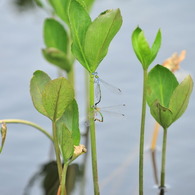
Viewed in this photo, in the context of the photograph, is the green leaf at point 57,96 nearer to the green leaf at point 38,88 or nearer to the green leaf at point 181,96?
the green leaf at point 38,88

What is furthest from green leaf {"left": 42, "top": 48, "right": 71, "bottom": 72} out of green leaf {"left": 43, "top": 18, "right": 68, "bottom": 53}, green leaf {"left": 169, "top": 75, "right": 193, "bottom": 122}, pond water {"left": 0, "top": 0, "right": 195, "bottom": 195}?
green leaf {"left": 169, "top": 75, "right": 193, "bottom": 122}

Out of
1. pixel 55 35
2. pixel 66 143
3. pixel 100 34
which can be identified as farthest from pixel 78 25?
pixel 55 35

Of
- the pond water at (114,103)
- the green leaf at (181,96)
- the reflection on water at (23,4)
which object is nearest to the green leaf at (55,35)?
the pond water at (114,103)

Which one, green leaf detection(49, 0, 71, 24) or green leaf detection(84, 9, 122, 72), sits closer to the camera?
green leaf detection(84, 9, 122, 72)

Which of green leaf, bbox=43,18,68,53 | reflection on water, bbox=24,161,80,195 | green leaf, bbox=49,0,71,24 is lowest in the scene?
reflection on water, bbox=24,161,80,195

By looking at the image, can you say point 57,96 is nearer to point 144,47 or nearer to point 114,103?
point 144,47

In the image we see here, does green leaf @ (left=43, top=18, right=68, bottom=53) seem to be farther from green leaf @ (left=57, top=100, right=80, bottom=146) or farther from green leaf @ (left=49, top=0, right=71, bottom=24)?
green leaf @ (left=57, top=100, right=80, bottom=146)

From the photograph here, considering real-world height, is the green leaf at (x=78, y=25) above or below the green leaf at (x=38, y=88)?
above
